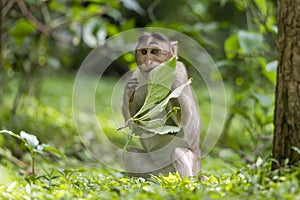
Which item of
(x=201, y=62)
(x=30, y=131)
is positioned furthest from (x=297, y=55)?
(x=30, y=131)

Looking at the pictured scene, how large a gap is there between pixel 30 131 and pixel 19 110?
64 centimetres

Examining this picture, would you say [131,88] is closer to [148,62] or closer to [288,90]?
[148,62]

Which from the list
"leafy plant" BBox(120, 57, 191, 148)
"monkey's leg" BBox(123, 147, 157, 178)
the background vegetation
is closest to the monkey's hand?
"leafy plant" BBox(120, 57, 191, 148)

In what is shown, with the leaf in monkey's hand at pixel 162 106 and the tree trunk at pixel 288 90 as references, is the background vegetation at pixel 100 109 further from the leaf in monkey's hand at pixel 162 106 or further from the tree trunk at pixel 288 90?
the leaf in monkey's hand at pixel 162 106

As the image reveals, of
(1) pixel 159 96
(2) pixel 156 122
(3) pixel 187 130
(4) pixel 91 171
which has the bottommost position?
(4) pixel 91 171

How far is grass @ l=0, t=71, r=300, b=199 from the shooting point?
96.0 inches

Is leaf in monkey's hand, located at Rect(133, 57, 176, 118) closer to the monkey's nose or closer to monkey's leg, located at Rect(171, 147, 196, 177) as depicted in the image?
the monkey's nose

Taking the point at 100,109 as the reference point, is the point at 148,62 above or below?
above

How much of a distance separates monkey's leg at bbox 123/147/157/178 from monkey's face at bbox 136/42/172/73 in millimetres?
547

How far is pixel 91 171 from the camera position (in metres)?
4.52

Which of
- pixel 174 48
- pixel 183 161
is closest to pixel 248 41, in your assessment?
pixel 174 48

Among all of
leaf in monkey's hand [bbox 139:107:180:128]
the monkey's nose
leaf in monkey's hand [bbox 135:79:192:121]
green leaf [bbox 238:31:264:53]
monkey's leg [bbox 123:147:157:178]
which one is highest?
green leaf [bbox 238:31:264:53]

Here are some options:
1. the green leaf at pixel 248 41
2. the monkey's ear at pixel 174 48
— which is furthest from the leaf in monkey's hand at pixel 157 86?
the green leaf at pixel 248 41

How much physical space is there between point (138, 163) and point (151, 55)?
26.3 inches
